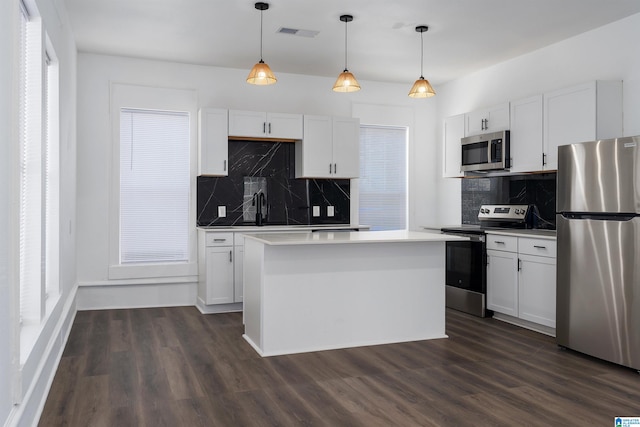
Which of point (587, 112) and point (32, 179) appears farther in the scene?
point (587, 112)

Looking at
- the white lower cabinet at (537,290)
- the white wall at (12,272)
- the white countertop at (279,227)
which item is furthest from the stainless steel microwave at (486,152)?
the white wall at (12,272)

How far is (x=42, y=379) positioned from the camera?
9.70ft

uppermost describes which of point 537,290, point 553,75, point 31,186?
point 553,75

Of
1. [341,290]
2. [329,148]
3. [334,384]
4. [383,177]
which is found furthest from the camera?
[383,177]

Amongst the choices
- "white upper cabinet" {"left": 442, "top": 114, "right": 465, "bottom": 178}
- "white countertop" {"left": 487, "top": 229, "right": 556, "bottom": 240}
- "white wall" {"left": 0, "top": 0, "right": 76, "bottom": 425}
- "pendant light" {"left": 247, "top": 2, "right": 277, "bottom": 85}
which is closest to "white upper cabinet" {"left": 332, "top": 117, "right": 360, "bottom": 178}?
"white upper cabinet" {"left": 442, "top": 114, "right": 465, "bottom": 178}

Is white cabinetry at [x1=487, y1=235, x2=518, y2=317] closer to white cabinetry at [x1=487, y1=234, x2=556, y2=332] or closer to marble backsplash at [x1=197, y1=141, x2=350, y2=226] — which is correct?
white cabinetry at [x1=487, y1=234, x2=556, y2=332]

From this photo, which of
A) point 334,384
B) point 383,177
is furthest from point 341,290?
point 383,177

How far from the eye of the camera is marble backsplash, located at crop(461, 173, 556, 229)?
17.3 feet

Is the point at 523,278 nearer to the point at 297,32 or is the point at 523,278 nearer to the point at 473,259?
the point at 473,259

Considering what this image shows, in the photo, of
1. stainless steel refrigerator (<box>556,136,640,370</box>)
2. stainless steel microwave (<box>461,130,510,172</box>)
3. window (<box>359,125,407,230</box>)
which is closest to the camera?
stainless steel refrigerator (<box>556,136,640,370</box>)

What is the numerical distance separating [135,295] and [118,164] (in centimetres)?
141

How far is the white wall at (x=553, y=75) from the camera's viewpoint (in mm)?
4484

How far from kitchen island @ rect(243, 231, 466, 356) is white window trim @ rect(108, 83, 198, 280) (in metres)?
1.75

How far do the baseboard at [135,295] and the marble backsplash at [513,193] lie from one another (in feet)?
11.0
